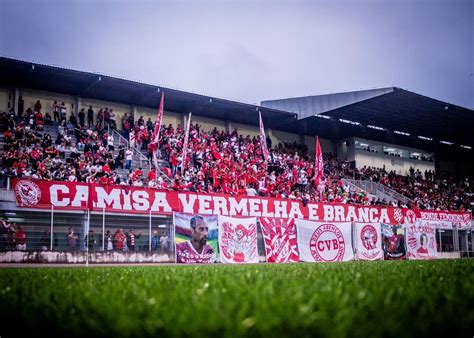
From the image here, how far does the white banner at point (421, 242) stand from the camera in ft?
84.0

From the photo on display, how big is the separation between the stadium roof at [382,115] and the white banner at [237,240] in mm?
18368

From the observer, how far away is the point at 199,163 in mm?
28672

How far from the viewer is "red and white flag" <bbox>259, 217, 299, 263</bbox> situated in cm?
2134

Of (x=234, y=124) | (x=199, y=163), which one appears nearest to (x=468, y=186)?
(x=234, y=124)

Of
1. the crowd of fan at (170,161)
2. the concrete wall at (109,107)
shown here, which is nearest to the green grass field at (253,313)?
the crowd of fan at (170,161)

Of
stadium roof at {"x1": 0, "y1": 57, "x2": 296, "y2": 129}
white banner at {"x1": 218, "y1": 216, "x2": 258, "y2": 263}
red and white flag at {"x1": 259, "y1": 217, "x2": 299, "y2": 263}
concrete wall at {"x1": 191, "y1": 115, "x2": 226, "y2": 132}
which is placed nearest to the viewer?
white banner at {"x1": 218, "y1": 216, "x2": 258, "y2": 263}

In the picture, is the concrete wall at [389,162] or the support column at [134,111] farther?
the concrete wall at [389,162]

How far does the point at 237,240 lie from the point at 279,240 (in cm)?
226

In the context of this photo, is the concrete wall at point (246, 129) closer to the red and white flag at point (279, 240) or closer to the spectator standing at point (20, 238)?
the red and white flag at point (279, 240)

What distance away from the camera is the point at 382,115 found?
40344mm

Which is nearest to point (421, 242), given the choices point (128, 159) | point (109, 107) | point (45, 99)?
point (128, 159)

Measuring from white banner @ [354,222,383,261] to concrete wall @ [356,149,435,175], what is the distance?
2198cm

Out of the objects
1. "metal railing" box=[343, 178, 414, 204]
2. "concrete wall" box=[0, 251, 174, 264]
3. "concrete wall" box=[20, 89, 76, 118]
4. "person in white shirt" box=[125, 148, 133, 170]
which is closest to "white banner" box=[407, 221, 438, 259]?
"metal railing" box=[343, 178, 414, 204]

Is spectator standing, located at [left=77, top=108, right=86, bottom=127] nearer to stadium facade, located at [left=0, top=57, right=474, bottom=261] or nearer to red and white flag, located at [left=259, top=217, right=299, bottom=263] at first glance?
stadium facade, located at [left=0, top=57, right=474, bottom=261]
